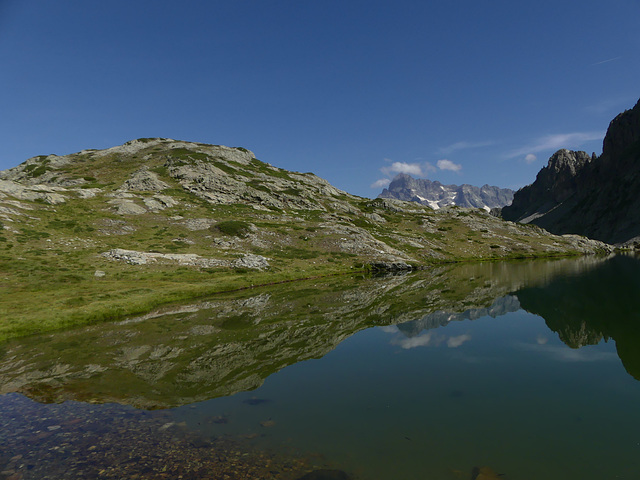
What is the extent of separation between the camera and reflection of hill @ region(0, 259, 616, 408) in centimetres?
1983

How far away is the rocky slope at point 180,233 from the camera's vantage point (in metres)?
47.9

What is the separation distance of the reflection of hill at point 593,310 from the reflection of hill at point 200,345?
6495 mm

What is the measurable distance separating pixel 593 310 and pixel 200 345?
41856mm

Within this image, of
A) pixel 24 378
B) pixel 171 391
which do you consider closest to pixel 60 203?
pixel 24 378

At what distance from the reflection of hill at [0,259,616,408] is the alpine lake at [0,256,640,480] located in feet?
0.62

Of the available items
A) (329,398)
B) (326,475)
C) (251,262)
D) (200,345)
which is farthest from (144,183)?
(326,475)

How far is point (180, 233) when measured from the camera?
3371 inches

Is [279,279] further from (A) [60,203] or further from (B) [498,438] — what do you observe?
(A) [60,203]

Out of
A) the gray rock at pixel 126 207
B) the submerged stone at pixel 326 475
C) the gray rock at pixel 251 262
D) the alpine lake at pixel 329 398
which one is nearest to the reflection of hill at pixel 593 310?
the alpine lake at pixel 329 398

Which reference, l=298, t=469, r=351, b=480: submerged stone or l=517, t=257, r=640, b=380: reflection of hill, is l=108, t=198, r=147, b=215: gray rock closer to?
l=517, t=257, r=640, b=380: reflection of hill

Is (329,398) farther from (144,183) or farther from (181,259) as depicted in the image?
(144,183)

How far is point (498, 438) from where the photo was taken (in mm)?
13445

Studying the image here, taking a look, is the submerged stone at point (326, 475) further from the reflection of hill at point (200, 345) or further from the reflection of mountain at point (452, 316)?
the reflection of mountain at point (452, 316)

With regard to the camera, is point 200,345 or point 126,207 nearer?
point 200,345
